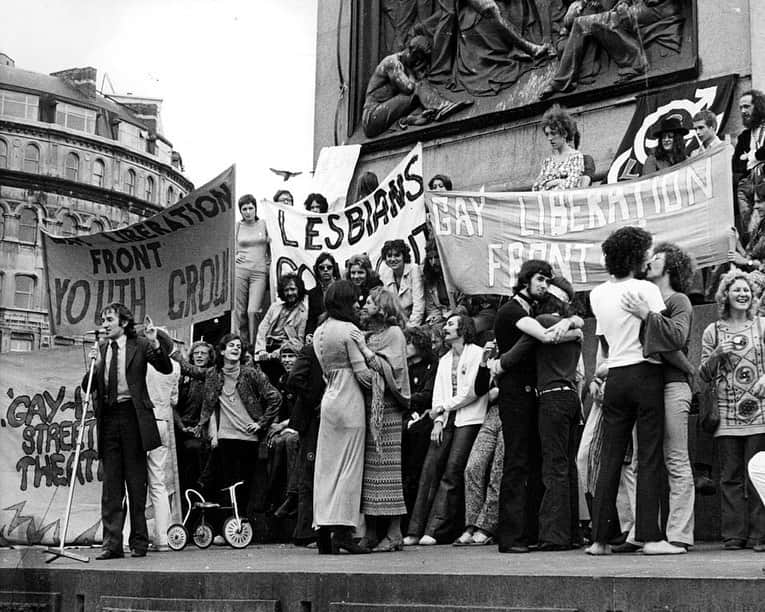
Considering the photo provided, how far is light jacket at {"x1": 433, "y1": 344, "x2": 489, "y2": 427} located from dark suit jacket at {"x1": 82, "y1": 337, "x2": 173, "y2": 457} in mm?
2305

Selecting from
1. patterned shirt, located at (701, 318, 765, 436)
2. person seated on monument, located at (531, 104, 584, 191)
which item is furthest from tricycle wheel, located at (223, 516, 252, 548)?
patterned shirt, located at (701, 318, 765, 436)

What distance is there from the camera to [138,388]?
11.9 m

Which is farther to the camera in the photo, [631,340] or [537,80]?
[537,80]

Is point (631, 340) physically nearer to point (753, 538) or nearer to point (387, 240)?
point (753, 538)

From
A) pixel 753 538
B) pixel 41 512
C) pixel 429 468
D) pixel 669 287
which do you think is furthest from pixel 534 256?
pixel 41 512

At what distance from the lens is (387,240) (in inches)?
602

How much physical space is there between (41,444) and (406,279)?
4409 millimetres

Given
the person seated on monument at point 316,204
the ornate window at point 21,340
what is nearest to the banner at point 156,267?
the person seated on monument at point 316,204

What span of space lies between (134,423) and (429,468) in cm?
242

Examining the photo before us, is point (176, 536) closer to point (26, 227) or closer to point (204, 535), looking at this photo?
point (204, 535)

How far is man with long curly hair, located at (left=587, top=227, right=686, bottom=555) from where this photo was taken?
9.19 m

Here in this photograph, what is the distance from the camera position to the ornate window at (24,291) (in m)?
75.8

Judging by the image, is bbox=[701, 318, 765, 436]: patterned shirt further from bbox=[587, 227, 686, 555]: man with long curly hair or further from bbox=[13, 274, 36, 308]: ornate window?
bbox=[13, 274, 36, 308]: ornate window

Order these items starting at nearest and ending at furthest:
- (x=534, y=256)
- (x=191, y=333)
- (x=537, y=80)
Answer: (x=534, y=256)
(x=537, y=80)
(x=191, y=333)
